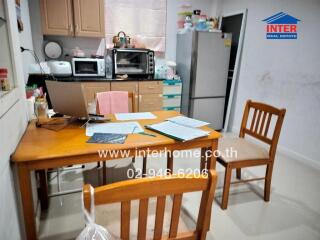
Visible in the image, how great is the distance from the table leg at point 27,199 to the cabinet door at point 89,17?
2614mm

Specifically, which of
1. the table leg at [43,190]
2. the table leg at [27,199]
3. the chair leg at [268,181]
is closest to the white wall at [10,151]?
the table leg at [27,199]

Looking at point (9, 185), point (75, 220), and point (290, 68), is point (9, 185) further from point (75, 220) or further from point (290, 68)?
point (290, 68)

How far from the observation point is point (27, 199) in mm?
1064

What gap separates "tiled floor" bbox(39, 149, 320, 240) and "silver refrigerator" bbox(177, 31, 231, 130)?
4.90 feet

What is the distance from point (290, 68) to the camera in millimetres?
2738

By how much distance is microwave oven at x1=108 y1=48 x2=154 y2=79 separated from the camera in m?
3.32

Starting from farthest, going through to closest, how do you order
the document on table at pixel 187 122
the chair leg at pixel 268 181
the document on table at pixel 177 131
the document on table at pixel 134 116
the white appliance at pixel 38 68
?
the white appliance at pixel 38 68
the chair leg at pixel 268 181
the document on table at pixel 134 116
the document on table at pixel 187 122
the document on table at pixel 177 131

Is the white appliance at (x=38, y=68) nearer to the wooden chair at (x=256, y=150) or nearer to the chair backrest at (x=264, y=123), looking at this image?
the wooden chair at (x=256, y=150)

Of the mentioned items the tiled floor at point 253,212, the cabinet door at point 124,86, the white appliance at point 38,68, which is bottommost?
the tiled floor at point 253,212

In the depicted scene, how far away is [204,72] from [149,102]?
3.19 feet

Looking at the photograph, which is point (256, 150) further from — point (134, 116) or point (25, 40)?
point (25, 40)

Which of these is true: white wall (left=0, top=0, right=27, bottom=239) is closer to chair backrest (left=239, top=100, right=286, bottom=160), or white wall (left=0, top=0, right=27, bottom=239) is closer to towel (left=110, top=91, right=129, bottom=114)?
towel (left=110, top=91, right=129, bottom=114)

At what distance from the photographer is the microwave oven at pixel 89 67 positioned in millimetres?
3195

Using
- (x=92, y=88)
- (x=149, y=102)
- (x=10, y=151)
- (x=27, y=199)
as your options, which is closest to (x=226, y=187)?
(x=27, y=199)
